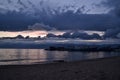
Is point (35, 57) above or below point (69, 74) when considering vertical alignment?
below

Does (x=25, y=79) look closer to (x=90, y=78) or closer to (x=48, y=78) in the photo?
(x=48, y=78)

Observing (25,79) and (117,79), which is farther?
(25,79)

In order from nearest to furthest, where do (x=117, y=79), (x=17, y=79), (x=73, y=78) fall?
(x=117, y=79) < (x=73, y=78) < (x=17, y=79)

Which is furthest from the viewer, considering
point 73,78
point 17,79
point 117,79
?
point 17,79

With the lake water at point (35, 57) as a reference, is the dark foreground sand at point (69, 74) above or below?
above

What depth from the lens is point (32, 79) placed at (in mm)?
18250

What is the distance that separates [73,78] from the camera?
688 inches

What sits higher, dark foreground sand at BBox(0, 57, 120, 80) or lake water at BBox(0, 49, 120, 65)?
dark foreground sand at BBox(0, 57, 120, 80)

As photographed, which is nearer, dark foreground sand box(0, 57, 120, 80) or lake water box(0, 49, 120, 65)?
dark foreground sand box(0, 57, 120, 80)

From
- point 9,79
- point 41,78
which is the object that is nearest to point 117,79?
point 41,78

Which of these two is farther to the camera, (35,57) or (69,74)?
(35,57)

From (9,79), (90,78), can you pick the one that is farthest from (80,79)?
(9,79)

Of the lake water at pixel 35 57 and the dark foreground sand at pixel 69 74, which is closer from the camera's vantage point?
the dark foreground sand at pixel 69 74

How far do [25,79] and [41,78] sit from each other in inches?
52.7
